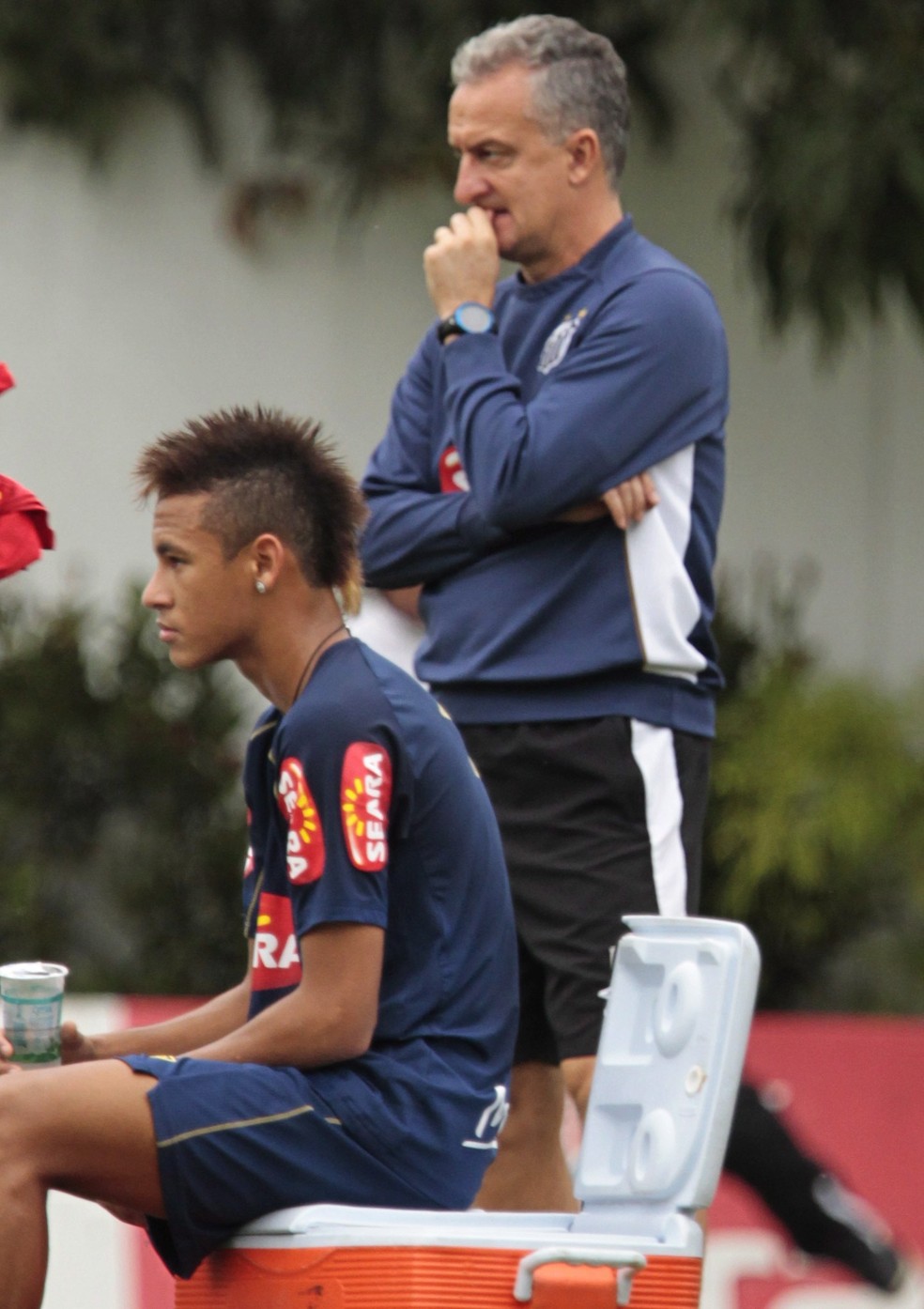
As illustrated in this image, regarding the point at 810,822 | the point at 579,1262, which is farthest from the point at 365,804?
the point at 810,822

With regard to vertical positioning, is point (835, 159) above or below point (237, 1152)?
above

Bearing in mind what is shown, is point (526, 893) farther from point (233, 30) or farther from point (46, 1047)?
point (233, 30)

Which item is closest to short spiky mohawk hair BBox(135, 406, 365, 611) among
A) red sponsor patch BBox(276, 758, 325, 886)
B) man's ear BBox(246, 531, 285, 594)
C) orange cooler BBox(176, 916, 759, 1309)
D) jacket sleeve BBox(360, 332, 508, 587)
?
man's ear BBox(246, 531, 285, 594)

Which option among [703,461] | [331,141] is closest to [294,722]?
[703,461]

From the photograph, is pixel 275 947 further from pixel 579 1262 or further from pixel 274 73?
pixel 274 73

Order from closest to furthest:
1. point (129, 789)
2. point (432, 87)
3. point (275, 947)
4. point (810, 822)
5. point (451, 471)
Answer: point (275, 947) → point (451, 471) → point (810, 822) → point (129, 789) → point (432, 87)

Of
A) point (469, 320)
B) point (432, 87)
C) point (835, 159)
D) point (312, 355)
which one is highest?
point (432, 87)

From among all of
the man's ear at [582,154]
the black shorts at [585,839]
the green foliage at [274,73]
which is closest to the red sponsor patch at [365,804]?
the black shorts at [585,839]

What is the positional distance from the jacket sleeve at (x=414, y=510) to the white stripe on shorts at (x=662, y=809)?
1.32 ft

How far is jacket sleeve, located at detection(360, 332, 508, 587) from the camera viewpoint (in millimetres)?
3756

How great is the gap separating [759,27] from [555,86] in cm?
306

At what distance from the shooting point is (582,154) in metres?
3.76

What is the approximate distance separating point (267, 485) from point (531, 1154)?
1276mm

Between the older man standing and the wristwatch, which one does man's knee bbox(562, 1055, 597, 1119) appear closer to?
the older man standing
